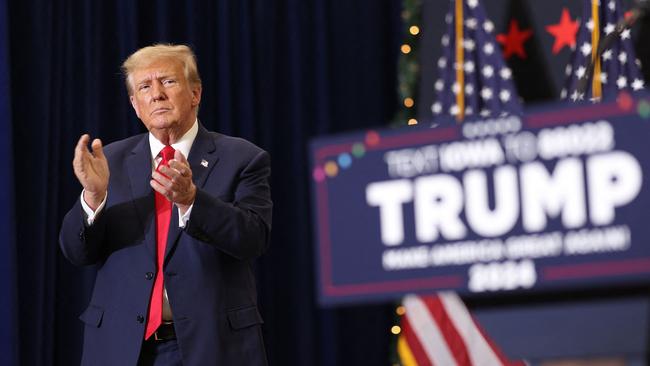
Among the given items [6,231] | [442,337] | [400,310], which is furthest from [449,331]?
→ [6,231]

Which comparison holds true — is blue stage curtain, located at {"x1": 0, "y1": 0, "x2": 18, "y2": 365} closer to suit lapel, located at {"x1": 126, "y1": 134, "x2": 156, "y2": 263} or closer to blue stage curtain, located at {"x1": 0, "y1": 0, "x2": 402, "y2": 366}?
blue stage curtain, located at {"x1": 0, "y1": 0, "x2": 402, "y2": 366}

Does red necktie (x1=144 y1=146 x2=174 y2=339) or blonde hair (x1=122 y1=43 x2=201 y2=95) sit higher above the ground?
blonde hair (x1=122 y1=43 x2=201 y2=95)

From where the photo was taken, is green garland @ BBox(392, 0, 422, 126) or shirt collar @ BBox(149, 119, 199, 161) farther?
green garland @ BBox(392, 0, 422, 126)

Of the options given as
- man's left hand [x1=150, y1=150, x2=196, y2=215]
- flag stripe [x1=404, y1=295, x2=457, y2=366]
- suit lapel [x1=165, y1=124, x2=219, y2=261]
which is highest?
suit lapel [x1=165, y1=124, x2=219, y2=261]

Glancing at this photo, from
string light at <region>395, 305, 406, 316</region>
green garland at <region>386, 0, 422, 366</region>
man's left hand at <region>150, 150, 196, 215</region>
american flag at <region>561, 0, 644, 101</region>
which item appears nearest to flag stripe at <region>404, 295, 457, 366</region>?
string light at <region>395, 305, 406, 316</region>

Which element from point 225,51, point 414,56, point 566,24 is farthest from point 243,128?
point 566,24

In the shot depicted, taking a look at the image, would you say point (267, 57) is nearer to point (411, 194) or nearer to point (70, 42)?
point (70, 42)

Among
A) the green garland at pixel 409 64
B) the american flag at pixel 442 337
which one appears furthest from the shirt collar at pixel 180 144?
the green garland at pixel 409 64

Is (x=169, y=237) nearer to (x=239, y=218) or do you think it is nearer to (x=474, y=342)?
(x=239, y=218)

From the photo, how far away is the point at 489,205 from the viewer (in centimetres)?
127

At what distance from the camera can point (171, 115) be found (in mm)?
2748

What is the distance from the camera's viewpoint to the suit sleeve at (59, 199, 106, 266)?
260cm

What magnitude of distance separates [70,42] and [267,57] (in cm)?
109

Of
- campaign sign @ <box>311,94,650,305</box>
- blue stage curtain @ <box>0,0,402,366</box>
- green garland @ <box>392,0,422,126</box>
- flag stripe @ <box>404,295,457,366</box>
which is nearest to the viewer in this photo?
campaign sign @ <box>311,94,650,305</box>
